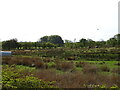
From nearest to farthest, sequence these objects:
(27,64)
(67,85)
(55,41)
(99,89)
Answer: (99,89) → (67,85) → (27,64) → (55,41)

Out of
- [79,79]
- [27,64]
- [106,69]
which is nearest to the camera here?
[79,79]

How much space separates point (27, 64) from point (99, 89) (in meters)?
6.96

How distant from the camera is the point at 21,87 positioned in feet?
16.0

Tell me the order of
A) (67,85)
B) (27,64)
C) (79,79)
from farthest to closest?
(27,64), (79,79), (67,85)

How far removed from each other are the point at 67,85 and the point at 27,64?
614 centimetres

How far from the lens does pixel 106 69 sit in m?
8.87

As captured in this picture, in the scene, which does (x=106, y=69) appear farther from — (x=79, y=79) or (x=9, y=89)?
(x=9, y=89)

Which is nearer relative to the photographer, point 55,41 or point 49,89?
point 49,89

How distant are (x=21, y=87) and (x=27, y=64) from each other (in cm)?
595

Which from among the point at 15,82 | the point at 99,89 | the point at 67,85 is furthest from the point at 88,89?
the point at 15,82

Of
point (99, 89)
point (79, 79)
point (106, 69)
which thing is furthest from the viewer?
point (106, 69)

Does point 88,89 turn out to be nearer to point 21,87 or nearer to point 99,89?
point 99,89

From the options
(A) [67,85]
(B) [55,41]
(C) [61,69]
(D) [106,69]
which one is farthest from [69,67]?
(B) [55,41]

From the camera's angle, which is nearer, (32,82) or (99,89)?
(99,89)
